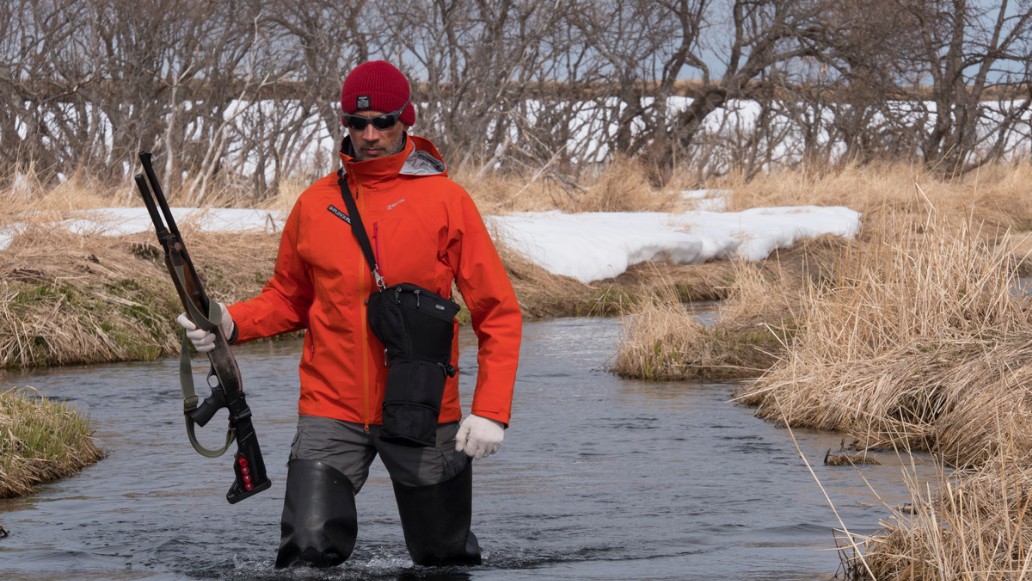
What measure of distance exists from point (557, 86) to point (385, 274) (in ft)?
80.6

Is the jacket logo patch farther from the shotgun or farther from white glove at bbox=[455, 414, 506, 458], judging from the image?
white glove at bbox=[455, 414, 506, 458]

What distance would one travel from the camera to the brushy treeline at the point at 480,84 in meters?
20.5

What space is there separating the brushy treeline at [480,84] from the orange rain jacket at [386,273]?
455 inches

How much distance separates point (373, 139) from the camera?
4.87 metres

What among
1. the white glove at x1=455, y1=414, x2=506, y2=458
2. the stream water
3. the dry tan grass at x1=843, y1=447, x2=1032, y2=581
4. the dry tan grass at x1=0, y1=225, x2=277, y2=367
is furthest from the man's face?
the dry tan grass at x1=0, y1=225, x2=277, y2=367

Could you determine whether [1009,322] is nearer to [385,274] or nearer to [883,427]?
[883,427]

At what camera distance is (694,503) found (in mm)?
7199

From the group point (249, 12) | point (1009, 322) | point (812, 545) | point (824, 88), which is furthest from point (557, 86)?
point (812, 545)

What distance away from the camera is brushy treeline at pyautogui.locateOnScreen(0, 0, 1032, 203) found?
20531 mm

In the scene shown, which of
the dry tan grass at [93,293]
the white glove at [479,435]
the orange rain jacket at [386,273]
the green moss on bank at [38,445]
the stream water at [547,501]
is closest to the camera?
the white glove at [479,435]

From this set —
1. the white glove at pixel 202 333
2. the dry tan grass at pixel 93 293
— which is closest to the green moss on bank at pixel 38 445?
the white glove at pixel 202 333

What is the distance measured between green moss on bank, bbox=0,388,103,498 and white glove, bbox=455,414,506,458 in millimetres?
3390

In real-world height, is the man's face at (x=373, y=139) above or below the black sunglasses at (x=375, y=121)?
below

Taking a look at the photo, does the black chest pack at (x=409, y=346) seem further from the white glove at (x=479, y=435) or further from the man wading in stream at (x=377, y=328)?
the white glove at (x=479, y=435)
